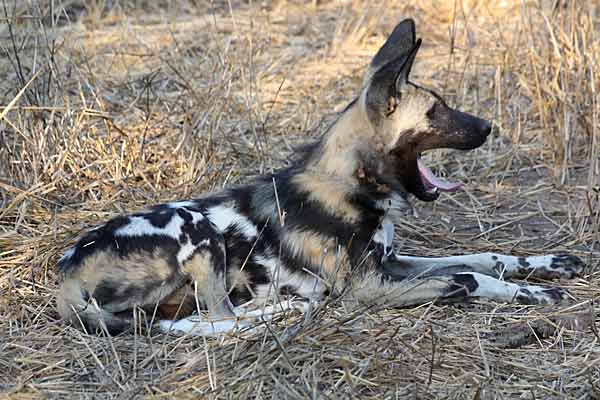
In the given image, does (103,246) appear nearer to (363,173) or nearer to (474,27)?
(363,173)

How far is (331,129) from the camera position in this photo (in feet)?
14.6

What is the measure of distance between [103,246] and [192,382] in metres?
0.98

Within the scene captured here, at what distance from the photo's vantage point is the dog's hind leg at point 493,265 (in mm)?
4566

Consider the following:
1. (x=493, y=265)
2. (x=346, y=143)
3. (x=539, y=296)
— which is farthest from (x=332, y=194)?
(x=539, y=296)

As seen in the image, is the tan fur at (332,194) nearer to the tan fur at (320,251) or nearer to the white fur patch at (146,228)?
the tan fur at (320,251)

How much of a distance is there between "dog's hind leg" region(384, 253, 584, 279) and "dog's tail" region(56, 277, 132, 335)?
4.21 ft

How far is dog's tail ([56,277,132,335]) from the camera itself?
398 cm

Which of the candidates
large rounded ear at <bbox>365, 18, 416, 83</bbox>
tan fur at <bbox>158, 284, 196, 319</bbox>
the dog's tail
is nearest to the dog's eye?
large rounded ear at <bbox>365, 18, 416, 83</bbox>

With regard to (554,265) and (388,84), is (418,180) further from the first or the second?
(554,265)

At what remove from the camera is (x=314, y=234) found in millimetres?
4309

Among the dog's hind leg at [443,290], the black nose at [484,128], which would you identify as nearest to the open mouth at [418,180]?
the black nose at [484,128]

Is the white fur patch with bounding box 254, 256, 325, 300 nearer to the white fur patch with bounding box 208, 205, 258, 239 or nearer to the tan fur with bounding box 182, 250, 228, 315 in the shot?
the white fur patch with bounding box 208, 205, 258, 239

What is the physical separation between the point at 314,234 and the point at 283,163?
1.73 metres

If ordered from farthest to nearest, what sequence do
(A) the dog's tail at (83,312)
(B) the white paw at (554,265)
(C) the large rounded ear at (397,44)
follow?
(B) the white paw at (554,265) → (C) the large rounded ear at (397,44) → (A) the dog's tail at (83,312)
